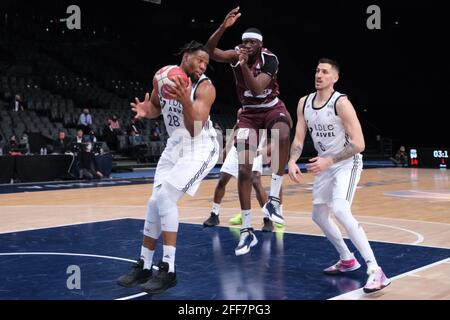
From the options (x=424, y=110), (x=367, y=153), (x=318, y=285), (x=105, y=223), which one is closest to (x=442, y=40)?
(x=424, y=110)

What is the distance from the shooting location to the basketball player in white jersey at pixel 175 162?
4.52 meters

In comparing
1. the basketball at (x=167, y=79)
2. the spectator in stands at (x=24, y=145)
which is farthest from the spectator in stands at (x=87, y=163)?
the basketball at (x=167, y=79)

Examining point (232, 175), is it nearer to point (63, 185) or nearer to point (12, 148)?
point (63, 185)

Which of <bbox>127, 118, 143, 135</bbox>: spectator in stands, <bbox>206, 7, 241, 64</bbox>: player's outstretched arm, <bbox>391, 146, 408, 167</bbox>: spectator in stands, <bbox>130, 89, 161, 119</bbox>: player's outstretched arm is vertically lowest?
<bbox>391, 146, 408, 167</bbox>: spectator in stands

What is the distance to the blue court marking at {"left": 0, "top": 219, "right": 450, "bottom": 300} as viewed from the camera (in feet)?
14.3

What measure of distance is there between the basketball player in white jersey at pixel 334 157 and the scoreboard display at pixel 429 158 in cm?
1872

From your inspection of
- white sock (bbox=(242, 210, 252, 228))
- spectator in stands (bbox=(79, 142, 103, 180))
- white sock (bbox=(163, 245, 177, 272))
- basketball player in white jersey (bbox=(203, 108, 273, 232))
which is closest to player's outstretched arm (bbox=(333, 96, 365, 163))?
white sock (bbox=(163, 245, 177, 272))

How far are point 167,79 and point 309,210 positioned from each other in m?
5.65

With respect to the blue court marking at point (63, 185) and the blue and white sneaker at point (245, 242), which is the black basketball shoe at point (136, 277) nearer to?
the blue and white sneaker at point (245, 242)

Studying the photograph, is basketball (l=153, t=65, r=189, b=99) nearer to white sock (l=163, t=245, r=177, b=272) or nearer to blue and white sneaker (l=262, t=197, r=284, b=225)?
white sock (l=163, t=245, r=177, b=272)

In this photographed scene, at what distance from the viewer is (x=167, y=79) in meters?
4.41

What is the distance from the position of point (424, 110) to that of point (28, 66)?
17805 mm

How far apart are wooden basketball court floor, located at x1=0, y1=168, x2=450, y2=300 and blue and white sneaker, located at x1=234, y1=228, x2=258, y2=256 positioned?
121cm
